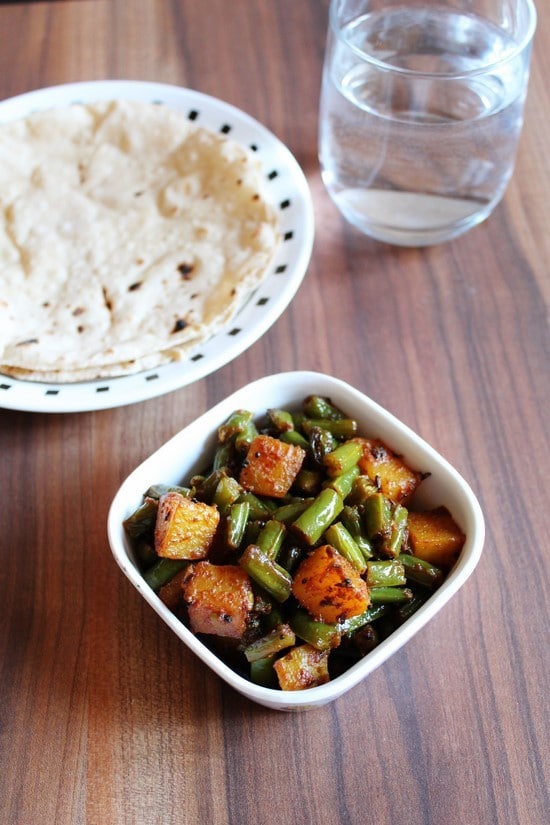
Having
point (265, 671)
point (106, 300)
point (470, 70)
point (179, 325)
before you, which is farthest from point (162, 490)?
point (470, 70)

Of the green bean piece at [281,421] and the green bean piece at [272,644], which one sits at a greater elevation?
the green bean piece at [281,421]

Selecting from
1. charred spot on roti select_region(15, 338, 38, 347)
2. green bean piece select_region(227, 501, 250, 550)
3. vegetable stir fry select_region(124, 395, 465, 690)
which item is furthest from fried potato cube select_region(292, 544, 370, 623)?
charred spot on roti select_region(15, 338, 38, 347)

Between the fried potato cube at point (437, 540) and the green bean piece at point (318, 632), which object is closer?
the green bean piece at point (318, 632)

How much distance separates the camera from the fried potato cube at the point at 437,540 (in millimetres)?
1143

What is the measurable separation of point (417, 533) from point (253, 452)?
0.85 feet

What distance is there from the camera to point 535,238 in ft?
5.70

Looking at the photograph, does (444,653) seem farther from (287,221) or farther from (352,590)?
(287,221)

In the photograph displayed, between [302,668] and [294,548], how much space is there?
0.51 ft

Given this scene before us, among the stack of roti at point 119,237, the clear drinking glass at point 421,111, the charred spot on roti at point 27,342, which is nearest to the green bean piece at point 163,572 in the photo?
the stack of roti at point 119,237

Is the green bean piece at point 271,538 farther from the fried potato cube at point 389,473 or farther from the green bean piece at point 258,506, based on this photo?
the fried potato cube at point 389,473

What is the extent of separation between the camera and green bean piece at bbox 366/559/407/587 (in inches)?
42.3

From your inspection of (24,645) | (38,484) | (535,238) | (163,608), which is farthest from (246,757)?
(535,238)

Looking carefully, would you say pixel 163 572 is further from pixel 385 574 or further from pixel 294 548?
pixel 385 574

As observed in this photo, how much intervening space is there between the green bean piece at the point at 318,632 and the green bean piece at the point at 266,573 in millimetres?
41
